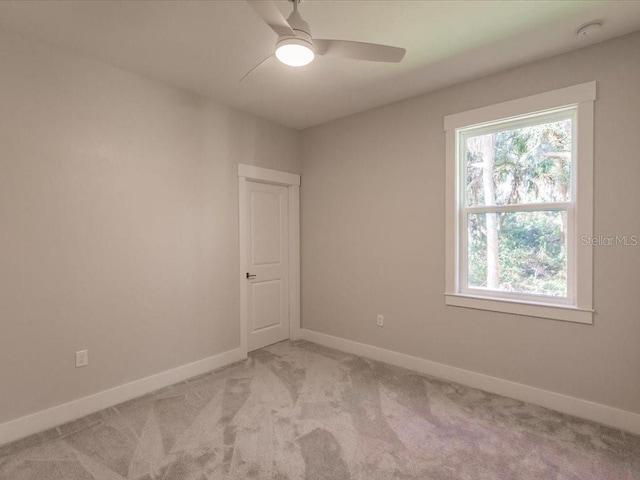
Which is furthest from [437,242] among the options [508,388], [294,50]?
[294,50]

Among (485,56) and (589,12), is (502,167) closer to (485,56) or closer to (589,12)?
(485,56)

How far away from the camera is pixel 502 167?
284 cm

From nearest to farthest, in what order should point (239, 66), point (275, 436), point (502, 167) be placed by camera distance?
point (275, 436) → point (239, 66) → point (502, 167)

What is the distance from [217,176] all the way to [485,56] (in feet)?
8.24

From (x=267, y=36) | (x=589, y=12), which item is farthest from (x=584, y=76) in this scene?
(x=267, y=36)

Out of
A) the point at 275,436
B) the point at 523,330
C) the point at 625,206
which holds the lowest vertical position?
the point at 275,436

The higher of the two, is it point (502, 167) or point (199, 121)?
point (199, 121)

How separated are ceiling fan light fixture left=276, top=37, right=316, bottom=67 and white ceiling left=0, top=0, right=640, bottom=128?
46 cm

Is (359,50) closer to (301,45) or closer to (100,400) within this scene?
(301,45)

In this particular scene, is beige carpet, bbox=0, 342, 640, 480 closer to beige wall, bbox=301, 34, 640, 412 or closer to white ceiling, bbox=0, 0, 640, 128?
beige wall, bbox=301, 34, 640, 412

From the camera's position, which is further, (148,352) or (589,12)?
(148,352)

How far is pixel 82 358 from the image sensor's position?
2.48 metres

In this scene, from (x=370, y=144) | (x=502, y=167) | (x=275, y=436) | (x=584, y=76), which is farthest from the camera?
(x=370, y=144)

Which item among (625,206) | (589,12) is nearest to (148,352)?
(625,206)
